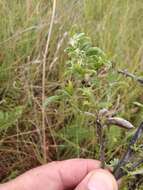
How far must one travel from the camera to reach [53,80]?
1917 millimetres

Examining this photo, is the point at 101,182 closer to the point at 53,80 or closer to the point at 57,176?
the point at 57,176

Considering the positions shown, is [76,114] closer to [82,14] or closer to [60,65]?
[60,65]

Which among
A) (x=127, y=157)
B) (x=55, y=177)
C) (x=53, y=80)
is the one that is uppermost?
(x=53, y=80)

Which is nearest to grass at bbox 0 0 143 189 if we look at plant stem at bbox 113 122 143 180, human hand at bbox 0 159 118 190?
human hand at bbox 0 159 118 190

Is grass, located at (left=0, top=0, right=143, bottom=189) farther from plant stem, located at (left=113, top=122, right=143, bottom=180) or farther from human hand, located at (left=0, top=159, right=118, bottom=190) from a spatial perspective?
plant stem, located at (left=113, top=122, right=143, bottom=180)

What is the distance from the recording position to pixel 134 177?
1111mm

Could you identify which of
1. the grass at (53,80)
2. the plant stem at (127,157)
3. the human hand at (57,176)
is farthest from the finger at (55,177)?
the plant stem at (127,157)

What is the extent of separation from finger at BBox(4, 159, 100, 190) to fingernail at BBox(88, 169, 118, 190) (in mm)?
257

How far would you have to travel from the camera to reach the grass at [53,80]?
1686 mm

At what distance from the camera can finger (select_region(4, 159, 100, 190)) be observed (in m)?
1.40

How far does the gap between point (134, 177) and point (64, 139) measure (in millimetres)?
599

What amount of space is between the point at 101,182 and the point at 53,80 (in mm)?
863

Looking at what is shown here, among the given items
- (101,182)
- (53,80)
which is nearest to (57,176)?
(101,182)

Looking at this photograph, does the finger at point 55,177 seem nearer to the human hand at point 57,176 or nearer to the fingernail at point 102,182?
the human hand at point 57,176
